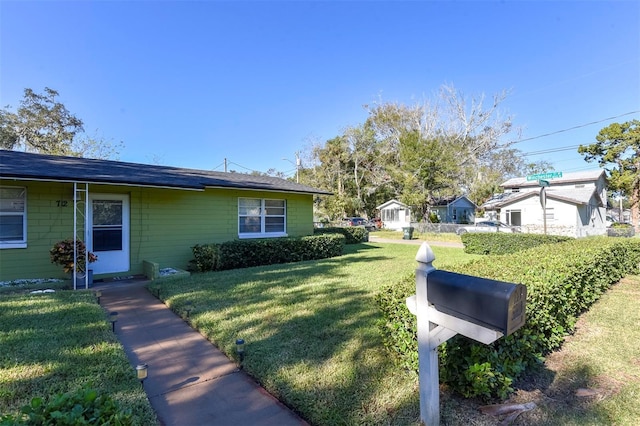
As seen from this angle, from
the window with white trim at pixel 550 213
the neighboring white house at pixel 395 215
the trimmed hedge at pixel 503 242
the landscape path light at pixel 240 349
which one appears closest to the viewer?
the landscape path light at pixel 240 349

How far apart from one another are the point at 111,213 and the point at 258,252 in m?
3.93

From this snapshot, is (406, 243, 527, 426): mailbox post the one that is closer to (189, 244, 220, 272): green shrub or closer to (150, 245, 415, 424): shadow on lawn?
(150, 245, 415, 424): shadow on lawn

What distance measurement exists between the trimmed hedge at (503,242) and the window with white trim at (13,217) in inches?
574

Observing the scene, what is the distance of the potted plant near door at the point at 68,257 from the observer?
6496 millimetres

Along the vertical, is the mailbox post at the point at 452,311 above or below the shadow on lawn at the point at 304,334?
above

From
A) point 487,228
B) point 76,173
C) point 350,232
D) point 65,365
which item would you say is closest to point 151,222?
point 76,173

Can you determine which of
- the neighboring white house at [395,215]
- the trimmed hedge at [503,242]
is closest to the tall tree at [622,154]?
the neighboring white house at [395,215]

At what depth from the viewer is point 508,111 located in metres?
32.9

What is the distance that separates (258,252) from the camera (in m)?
9.27

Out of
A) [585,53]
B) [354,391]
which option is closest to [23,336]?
[354,391]

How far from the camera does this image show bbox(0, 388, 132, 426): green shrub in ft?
4.00

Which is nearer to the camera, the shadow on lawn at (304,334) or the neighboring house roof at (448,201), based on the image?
the shadow on lawn at (304,334)

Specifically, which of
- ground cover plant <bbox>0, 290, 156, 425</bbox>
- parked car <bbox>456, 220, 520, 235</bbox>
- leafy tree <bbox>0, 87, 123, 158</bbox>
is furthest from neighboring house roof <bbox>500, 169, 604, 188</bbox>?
leafy tree <bbox>0, 87, 123, 158</bbox>

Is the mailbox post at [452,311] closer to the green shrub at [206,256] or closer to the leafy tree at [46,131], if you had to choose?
the green shrub at [206,256]
